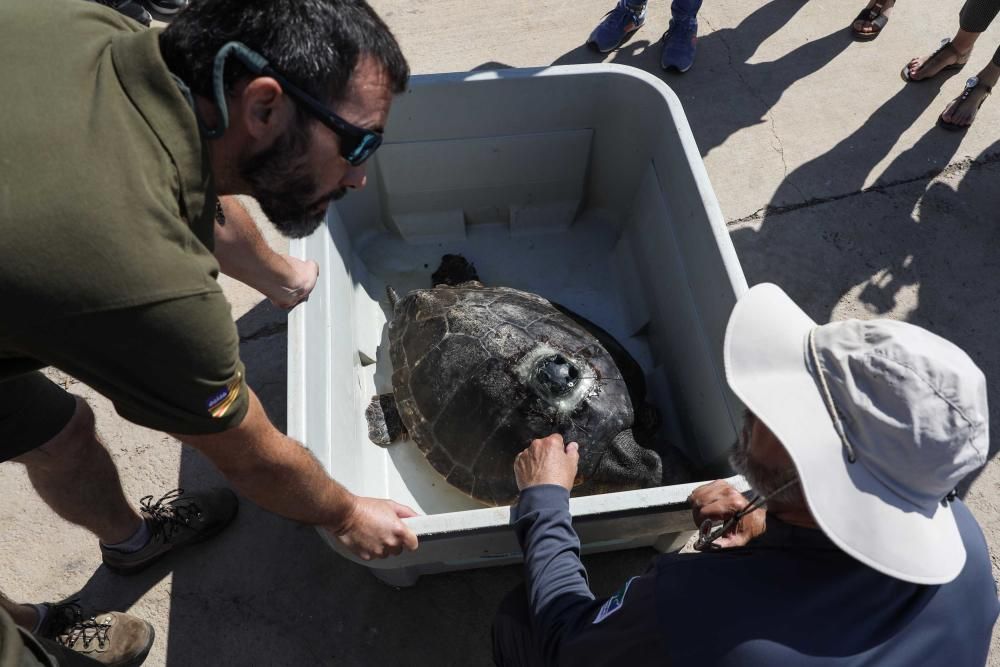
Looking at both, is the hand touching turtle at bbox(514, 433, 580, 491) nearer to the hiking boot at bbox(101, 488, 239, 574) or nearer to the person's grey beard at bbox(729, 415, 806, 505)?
the person's grey beard at bbox(729, 415, 806, 505)

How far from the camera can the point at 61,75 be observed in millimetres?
1057

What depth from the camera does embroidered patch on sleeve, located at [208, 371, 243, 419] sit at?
3.90 feet

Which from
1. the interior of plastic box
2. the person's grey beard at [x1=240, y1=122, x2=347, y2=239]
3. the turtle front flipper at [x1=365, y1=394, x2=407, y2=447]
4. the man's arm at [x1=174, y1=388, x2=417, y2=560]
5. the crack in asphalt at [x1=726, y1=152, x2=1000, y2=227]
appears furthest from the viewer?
the crack in asphalt at [x1=726, y1=152, x2=1000, y2=227]

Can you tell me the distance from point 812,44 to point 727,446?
108 inches

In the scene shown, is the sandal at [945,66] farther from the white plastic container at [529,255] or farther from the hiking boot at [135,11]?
the hiking boot at [135,11]

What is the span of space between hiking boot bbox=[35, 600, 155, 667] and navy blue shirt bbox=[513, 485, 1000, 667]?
5.32ft

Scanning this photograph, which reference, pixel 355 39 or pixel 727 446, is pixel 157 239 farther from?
pixel 727 446

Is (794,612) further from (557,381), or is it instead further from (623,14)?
(623,14)

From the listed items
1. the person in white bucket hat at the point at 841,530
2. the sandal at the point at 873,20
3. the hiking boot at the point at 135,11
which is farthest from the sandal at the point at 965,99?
the hiking boot at the point at 135,11

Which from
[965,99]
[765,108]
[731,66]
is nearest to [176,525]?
[765,108]

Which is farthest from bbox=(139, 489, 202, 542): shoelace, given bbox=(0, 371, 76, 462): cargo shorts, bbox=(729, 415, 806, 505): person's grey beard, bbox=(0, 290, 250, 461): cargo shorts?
bbox=(729, 415, 806, 505): person's grey beard

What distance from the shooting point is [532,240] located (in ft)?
9.63

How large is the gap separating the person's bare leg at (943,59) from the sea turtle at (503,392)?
245 cm

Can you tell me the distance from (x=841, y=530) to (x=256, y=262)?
5.51 feet
